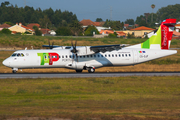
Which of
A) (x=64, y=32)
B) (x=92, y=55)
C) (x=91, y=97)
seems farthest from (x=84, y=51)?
(x=64, y=32)

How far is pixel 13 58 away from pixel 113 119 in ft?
58.3

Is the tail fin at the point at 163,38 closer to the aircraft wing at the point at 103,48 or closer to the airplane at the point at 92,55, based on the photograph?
the airplane at the point at 92,55

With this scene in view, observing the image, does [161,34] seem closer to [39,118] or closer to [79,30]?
[39,118]

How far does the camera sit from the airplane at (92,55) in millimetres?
27000

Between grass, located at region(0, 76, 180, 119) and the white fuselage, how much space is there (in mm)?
4202

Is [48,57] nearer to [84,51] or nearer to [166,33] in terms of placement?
[84,51]

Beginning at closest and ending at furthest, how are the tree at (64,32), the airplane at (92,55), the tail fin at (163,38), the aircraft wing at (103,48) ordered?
the aircraft wing at (103,48)
the airplane at (92,55)
the tail fin at (163,38)
the tree at (64,32)

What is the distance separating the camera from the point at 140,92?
62.0 feet

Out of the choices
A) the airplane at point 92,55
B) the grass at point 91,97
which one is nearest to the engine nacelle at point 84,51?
the airplane at point 92,55

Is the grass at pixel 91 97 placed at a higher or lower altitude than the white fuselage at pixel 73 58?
lower

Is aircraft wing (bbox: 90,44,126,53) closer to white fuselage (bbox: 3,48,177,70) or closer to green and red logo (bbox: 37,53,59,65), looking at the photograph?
white fuselage (bbox: 3,48,177,70)

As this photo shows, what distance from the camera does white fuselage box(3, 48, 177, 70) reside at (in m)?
26.9

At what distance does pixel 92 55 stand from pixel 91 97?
12.1m

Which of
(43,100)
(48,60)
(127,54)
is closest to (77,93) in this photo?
(43,100)
